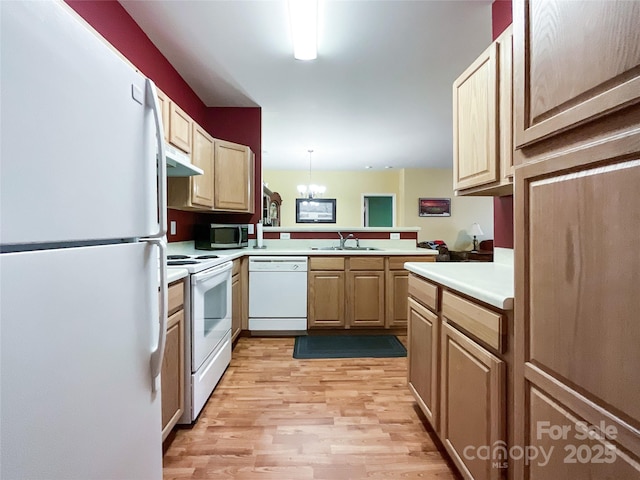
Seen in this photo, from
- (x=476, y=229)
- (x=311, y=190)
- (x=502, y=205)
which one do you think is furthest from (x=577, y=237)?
(x=476, y=229)

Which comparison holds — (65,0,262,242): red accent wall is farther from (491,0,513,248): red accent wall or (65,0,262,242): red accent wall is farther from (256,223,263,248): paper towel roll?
(491,0,513,248): red accent wall

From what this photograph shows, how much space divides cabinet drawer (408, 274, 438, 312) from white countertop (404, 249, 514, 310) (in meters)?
0.04

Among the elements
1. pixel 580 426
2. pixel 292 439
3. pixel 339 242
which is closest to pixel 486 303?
pixel 580 426

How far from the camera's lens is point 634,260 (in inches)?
21.7

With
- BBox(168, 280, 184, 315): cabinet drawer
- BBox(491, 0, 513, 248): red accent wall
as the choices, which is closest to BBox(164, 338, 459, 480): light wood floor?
BBox(168, 280, 184, 315): cabinet drawer

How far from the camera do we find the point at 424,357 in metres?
1.69

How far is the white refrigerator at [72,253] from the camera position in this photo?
51 cm

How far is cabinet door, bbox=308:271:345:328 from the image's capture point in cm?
336

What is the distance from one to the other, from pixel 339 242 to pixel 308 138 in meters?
2.09

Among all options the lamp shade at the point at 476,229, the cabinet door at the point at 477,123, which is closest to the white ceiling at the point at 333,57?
the cabinet door at the point at 477,123

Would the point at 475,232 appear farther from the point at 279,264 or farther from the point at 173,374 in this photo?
the point at 173,374

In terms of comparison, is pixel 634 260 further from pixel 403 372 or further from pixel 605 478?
pixel 403 372

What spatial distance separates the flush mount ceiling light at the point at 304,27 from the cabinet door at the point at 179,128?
1019 millimetres

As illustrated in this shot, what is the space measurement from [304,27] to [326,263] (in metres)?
2.08
